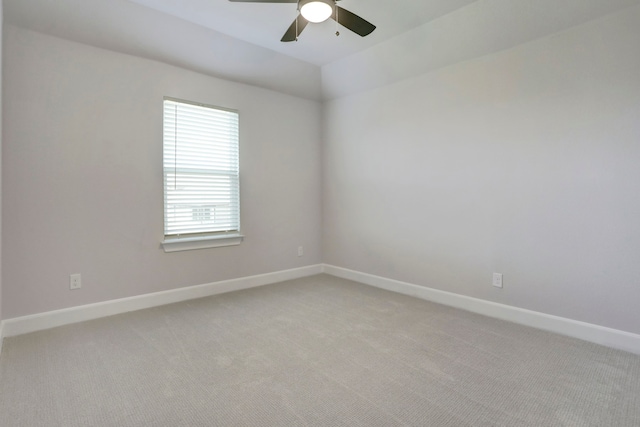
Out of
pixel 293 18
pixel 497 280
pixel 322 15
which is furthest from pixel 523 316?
pixel 293 18

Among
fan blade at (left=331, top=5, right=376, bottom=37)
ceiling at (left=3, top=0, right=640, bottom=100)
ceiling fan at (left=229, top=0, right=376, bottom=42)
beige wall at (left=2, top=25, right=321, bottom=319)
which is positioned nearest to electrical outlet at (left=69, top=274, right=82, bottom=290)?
beige wall at (left=2, top=25, right=321, bottom=319)

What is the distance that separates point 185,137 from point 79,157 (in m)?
0.97

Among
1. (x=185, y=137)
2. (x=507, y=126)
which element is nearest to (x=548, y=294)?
(x=507, y=126)

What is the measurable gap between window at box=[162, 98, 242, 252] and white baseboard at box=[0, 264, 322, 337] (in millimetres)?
472

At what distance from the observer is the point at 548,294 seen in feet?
9.16

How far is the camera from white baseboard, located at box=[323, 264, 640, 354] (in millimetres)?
2444

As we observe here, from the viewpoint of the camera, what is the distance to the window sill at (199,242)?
11.3 ft

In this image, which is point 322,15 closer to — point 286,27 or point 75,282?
point 286,27

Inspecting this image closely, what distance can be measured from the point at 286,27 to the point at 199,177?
5.79 ft

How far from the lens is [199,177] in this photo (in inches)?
144

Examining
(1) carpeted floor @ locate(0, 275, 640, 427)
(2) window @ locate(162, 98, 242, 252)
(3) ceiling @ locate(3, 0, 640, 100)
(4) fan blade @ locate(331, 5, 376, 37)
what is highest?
(3) ceiling @ locate(3, 0, 640, 100)

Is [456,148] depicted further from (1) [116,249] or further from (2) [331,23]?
(1) [116,249]

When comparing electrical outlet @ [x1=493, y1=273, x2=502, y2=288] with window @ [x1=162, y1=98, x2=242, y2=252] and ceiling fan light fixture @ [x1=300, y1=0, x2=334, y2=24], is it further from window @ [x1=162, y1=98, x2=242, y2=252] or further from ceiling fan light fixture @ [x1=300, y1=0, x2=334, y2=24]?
window @ [x1=162, y1=98, x2=242, y2=252]

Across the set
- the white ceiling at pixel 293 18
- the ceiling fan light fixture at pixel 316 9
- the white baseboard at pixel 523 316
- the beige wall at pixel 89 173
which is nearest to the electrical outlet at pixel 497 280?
the white baseboard at pixel 523 316
